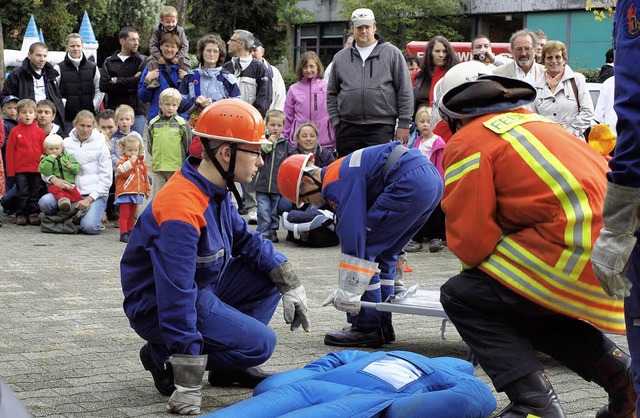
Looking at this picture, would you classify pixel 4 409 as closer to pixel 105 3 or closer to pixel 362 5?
pixel 105 3

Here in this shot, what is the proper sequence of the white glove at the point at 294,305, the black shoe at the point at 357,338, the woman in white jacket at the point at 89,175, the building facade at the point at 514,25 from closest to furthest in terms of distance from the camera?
the white glove at the point at 294,305, the black shoe at the point at 357,338, the woman in white jacket at the point at 89,175, the building facade at the point at 514,25

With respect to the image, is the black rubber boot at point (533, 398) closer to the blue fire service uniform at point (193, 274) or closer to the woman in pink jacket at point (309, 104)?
the blue fire service uniform at point (193, 274)

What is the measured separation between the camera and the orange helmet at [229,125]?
204 inches

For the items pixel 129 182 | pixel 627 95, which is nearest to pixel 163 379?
pixel 627 95

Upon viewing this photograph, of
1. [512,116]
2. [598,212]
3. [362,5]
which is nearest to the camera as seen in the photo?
[598,212]

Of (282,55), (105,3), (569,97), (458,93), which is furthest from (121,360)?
(282,55)

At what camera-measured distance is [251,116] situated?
525 cm

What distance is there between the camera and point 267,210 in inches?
454

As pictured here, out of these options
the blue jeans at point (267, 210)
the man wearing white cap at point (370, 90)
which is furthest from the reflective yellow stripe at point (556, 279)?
the blue jeans at point (267, 210)

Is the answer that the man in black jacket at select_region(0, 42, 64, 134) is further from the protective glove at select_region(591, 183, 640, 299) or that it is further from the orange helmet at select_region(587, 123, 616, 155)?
the protective glove at select_region(591, 183, 640, 299)

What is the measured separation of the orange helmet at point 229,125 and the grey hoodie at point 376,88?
5059 mm

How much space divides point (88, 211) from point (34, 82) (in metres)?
2.24

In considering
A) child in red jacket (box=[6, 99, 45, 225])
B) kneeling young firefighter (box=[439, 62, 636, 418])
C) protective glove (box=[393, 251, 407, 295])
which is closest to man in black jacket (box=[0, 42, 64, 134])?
child in red jacket (box=[6, 99, 45, 225])

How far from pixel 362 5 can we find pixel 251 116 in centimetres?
3057
